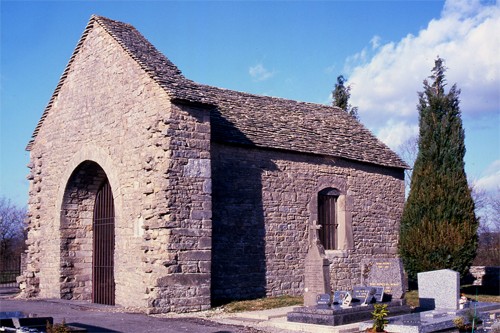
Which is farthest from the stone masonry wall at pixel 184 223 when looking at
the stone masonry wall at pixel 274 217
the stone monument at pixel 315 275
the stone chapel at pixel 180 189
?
the stone monument at pixel 315 275

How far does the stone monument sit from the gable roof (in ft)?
13.7

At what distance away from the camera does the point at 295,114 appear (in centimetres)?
2112

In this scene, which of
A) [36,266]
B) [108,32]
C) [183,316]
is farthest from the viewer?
[36,266]

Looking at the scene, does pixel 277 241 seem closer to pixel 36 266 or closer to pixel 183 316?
pixel 183 316

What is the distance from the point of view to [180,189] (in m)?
14.4

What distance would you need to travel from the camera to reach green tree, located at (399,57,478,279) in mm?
18766

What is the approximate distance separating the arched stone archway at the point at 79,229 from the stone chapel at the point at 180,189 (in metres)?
0.04

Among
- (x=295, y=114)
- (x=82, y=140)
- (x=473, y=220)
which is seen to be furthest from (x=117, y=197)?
(x=473, y=220)

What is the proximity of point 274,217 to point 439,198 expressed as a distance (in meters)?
5.84

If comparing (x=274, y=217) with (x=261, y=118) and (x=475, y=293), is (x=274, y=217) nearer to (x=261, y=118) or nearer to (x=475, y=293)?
(x=261, y=118)

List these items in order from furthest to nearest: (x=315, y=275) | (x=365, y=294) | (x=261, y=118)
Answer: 1. (x=261, y=118)
2. (x=315, y=275)
3. (x=365, y=294)

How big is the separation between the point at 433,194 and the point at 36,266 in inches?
506

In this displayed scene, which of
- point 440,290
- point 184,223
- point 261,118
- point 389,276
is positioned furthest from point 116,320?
point 261,118

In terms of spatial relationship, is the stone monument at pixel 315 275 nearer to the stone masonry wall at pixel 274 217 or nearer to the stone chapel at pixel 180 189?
the stone chapel at pixel 180 189
